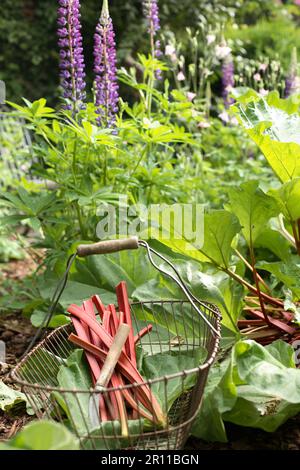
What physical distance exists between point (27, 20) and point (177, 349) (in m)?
4.74

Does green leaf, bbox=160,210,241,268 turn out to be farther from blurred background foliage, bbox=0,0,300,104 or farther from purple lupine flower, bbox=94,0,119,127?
blurred background foliage, bbox=0,0,300,104

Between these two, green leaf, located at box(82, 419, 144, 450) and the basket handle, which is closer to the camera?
green leaf, located at box(82, 419, 144, 450)

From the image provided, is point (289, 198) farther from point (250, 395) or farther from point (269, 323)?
point (250, 395)

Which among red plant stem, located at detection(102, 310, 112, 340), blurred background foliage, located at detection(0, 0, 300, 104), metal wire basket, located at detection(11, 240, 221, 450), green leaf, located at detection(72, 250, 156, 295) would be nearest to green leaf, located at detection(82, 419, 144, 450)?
metal wire basket, located at detection(11, 240, 221, 450)

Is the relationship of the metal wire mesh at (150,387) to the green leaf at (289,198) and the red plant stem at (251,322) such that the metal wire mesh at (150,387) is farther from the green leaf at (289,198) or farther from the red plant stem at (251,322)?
the green leaf at (289,198)

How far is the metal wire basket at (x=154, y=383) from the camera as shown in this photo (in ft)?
4.67

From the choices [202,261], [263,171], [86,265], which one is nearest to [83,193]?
[86,265]

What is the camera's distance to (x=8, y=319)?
9.12 ft

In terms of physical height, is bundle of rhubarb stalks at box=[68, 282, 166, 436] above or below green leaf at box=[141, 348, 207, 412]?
above

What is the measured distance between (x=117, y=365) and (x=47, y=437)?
46 cm

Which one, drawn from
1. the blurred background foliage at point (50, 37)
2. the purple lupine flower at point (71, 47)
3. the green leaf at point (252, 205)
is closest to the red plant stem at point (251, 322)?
the green leaf at point (252, 205)

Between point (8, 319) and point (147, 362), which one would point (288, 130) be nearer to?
point (147, 362)

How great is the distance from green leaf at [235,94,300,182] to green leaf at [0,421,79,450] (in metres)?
1.13

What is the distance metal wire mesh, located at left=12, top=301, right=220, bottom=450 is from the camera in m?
1.42
